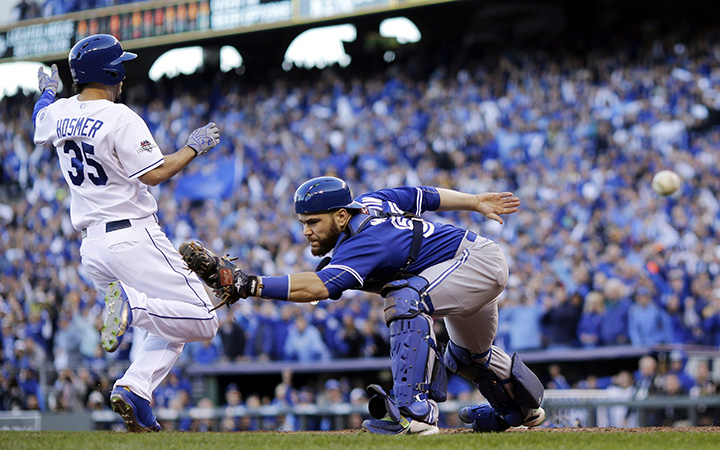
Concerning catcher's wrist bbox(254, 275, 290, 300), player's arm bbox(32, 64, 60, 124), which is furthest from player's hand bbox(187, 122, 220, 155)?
catcher's wrist bbox(254, 275, 290, 300)

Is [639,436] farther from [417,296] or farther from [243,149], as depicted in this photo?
[243,149]

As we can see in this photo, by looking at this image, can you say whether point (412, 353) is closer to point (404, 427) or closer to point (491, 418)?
point (404, 427)

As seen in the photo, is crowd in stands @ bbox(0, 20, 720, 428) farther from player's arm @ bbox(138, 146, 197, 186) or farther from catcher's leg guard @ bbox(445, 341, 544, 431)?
player's arm @ bbox(138, 146, 197, 186)

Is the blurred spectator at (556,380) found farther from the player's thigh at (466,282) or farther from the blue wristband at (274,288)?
the blue wristband at (274,288)

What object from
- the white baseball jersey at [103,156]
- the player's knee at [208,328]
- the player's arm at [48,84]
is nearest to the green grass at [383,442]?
the player's knee at [208,328]

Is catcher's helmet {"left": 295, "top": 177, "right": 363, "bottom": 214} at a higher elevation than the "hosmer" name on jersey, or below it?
below

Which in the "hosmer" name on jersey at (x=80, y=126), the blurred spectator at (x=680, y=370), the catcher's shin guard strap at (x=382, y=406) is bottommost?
the blurred spectator at (x=680, y=370)
